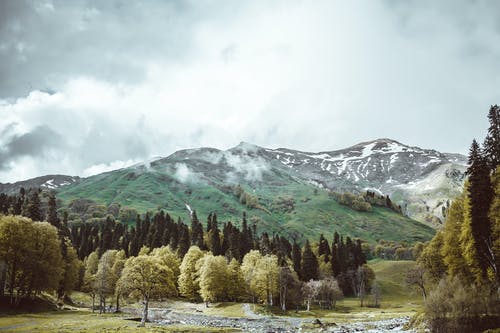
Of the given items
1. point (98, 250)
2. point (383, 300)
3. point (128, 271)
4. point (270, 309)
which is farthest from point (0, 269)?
point (383, 300)

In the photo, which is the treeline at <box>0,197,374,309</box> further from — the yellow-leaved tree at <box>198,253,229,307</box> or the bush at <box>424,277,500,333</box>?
the bush at <box>424,277,500,333</box>

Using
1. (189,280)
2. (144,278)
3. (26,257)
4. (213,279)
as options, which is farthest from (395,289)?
(26,257)

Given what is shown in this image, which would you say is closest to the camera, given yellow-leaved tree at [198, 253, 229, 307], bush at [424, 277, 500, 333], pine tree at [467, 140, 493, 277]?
bush at [424, 277, 500, 333]

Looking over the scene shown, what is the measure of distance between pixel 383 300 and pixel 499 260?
115952 mm

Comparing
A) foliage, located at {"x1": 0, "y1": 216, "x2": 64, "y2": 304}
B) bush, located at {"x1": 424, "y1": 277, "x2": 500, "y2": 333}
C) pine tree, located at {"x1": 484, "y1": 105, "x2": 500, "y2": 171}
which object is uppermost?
pine tree, located at {"x1": 484, "y1": 105, "x2": 500, "y2": 171}

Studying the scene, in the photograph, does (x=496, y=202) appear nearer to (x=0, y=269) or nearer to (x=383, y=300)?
(x=0, y=269)

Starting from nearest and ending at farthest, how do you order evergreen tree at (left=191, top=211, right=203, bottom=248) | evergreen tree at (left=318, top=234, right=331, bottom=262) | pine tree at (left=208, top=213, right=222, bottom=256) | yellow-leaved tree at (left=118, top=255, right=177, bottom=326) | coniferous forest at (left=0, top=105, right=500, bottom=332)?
coniferous forest at (left=0, top=105, right=500, bottom=332) → yellow-leaved tree at (left=118, top=255, right=177, bottom=326) → pine tree at (left=208, top=213, right=222, bottom=256) → evergreen tree at (left=191, top=211, right=203, bottom=248) → evergreen tree at (left=318, top=234, right=331, bottom=262)

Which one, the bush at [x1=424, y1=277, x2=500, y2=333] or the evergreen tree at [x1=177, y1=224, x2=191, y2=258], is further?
the evergreen tree at [x1=177, y1=224, x2=191, y2=258]

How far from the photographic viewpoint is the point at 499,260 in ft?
166

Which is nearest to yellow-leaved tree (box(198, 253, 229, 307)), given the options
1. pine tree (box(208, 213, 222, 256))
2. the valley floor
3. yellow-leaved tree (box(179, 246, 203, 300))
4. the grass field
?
the grass field

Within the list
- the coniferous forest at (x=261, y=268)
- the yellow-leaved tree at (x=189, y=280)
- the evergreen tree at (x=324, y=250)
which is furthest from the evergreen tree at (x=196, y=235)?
the evergreen tree at (x=324, y=250)

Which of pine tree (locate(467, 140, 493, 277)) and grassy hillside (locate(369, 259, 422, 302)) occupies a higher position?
pine tree (locate(467, 140, 493, 277))

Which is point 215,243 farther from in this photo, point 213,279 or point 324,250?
point 324,250

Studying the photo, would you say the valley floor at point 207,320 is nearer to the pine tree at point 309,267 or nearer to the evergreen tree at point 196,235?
the pine tree at point 309,267
